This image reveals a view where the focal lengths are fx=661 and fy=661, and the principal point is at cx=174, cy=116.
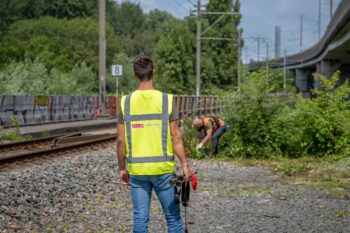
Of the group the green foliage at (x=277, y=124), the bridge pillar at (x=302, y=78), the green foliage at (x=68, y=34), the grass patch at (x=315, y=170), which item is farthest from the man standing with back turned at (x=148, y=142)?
the bridge pillar at (x=302, y=78)

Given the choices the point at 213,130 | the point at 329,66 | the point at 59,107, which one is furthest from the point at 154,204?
the point at 329,66

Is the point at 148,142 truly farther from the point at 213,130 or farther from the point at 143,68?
the point at 213,130

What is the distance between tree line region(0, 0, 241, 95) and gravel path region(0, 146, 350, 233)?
72.5 ft

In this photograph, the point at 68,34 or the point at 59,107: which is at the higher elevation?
the point at 68,34

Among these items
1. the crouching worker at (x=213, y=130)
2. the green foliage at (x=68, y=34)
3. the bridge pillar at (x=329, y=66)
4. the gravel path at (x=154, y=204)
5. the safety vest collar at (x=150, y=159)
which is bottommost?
the gravel path at (x=154, y=204)

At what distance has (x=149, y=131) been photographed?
5.35 meters

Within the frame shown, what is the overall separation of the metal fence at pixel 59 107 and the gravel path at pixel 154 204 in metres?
10.9

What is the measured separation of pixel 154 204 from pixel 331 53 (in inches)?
1675

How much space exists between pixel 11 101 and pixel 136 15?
126008 millimetres

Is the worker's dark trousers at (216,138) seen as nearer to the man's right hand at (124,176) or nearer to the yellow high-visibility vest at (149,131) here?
the man's right hand at (124,176)

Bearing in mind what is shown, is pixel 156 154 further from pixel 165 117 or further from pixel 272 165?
pixel 272 165

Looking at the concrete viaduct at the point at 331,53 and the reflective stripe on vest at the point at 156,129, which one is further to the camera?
the concrete viaduct at the point at 331,53

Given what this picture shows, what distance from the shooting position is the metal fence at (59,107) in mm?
27609

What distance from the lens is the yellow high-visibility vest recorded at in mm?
5332
